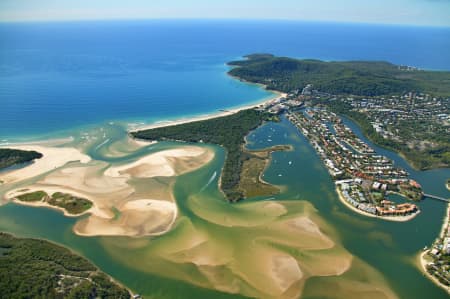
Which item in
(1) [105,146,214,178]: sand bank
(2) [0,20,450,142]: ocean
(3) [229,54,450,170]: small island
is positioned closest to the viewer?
(1) [105,146,214,178]: sand bank

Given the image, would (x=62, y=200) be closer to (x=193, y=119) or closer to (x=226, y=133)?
(x=226, y=133)

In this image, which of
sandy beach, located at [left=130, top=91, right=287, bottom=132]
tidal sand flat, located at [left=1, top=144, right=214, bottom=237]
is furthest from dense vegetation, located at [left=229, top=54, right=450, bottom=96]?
tidal sand flat, located at [left=1, top=144, right=214, bottom=237]

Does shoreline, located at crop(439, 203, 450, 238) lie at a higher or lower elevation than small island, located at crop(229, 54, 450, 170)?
lower

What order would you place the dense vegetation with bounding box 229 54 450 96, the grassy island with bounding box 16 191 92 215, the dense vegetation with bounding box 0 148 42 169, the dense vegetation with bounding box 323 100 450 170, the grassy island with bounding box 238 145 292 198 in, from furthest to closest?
the dense vegetation with bounding box 229 54 450 96, the dense vegetation with bounding box 323 100 450 170, the dense vegetation with bounding box 0 148 42 169, the grassy island with bounding box 238 145 292 198, the grassy island with bounding box 16 191 92 215

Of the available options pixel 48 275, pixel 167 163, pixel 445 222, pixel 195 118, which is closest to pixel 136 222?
pixel 48 275

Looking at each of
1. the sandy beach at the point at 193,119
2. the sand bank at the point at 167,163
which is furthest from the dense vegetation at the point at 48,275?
the sandy beach at the point at 193,119

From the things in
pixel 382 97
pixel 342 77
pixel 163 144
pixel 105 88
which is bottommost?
pixel 163 144

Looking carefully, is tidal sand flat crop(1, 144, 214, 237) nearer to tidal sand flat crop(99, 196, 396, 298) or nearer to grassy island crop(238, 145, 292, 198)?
tidal sand flat crop(99, 196, 396, 298)
